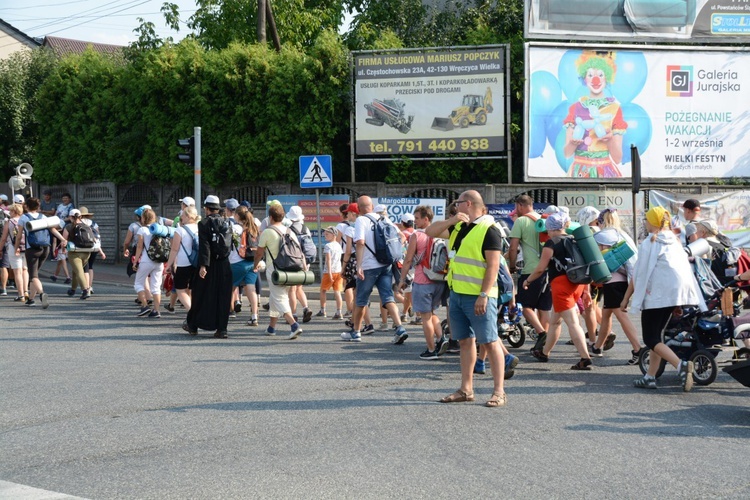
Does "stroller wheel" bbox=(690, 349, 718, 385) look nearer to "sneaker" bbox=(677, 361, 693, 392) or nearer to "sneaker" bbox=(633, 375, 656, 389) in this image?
"sneaker" bbox=(677, 361, 693, 392)

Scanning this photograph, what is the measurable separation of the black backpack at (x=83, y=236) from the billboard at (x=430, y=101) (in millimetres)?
6889

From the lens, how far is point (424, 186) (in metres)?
21.7

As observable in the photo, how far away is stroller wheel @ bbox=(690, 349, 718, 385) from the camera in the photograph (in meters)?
9.10

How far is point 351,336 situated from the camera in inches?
488

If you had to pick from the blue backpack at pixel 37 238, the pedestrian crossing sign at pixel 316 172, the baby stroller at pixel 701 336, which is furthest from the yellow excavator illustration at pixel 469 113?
the baby stroller at pixel 701 336

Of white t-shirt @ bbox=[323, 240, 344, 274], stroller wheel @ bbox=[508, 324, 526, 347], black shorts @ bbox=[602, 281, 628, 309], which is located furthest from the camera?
white t-shirt @ bbox=[323, 240, 344, 274]

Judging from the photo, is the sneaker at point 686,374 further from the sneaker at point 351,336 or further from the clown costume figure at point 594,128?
the clown costume figure at point 594,128

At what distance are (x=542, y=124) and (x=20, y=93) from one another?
2180cm

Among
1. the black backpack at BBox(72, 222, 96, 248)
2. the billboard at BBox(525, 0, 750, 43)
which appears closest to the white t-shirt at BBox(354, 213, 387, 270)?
the black backpack at BBox(72, 222, 96, 248)

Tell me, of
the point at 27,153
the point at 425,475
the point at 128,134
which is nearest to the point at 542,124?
the point at 128,134

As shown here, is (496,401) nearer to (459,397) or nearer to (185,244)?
(459,397)

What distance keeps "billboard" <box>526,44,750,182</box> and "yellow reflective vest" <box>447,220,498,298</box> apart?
529 inches

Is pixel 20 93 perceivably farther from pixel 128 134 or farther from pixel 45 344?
pixel 45 344

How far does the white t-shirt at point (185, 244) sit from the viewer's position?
13.3 metres
